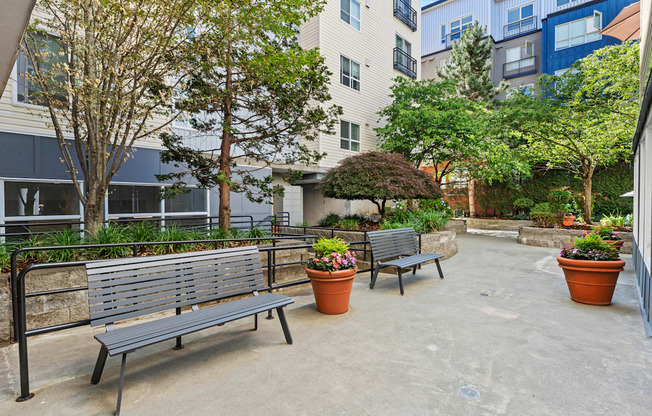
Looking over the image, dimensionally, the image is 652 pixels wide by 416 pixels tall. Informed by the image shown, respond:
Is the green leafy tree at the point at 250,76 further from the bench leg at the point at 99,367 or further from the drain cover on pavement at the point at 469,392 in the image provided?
the drain cover on pavement at the point at 469,392

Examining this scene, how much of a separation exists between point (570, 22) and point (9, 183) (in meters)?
28.3

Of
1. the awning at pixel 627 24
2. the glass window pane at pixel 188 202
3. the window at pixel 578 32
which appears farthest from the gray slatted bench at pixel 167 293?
the window at pixel 578 32

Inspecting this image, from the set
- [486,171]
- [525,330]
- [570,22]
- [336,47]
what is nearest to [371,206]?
[486,171]

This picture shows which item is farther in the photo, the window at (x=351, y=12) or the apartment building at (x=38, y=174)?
the window at (x=351, y=12)

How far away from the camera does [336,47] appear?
14.9 metres

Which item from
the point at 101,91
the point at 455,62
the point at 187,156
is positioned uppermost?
the point at 455,62

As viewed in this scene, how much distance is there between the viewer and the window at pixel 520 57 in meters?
22.8

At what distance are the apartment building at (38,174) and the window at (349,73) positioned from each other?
8.72 metres

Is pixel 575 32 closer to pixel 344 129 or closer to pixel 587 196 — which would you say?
pixel 587 196

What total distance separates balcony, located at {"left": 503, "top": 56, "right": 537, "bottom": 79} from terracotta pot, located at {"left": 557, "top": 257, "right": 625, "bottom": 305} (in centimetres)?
2273

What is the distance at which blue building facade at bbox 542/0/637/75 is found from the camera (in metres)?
19.5

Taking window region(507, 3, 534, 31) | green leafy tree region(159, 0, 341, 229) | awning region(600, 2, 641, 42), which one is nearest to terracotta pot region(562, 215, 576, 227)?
awning region(600, 2, 641, 42)

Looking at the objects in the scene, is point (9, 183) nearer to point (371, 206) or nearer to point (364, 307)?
point (364, 307)

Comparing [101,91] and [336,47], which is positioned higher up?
[336,47]
